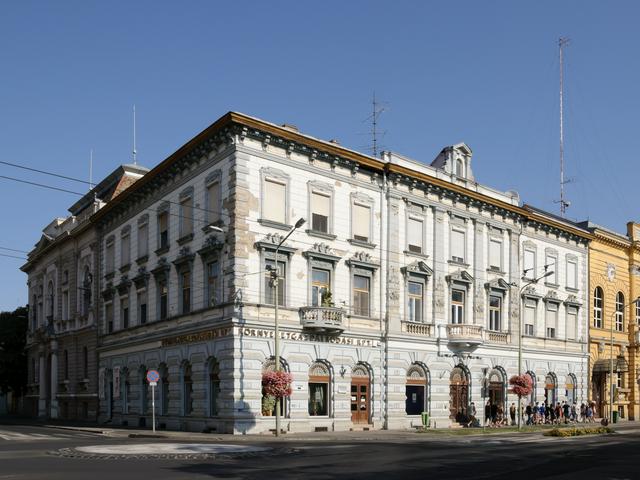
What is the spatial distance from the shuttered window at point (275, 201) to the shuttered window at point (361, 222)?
5.03m

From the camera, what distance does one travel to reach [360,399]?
4072cm

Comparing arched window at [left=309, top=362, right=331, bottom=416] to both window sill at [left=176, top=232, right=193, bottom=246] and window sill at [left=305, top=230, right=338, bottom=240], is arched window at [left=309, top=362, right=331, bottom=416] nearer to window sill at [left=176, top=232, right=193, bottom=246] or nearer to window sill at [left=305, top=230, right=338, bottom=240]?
window sill at [left=305, top=230, right=338, bottom=240]

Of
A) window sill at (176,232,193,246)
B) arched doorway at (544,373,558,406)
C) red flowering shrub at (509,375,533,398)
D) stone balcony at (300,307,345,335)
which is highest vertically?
window sill at (176,232,193,246)

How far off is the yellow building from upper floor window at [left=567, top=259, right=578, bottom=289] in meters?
2.29

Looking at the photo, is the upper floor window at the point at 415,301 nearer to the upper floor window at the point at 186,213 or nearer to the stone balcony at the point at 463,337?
the stone balcony at the point at 463,337

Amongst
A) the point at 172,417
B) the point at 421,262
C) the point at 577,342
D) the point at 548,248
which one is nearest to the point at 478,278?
the point at 421,262

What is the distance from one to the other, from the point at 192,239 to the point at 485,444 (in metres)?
18.5

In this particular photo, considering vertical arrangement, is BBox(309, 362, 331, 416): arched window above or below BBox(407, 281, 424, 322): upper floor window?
below

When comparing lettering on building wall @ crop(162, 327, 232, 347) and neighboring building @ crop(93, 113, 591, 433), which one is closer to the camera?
lettering on building wall @ crop(162, 327, 232, 347)

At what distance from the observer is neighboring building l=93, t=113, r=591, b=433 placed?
36.4 metres

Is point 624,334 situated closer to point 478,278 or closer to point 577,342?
point 577,342

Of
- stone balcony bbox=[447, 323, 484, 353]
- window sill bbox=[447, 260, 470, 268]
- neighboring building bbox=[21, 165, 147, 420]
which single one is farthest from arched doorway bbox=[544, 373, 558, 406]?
neighboring building bbox=[21, 165, 147, 420]

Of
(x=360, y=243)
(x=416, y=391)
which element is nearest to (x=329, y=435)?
(x=416, y=391)

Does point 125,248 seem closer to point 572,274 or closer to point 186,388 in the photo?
point 186,388
